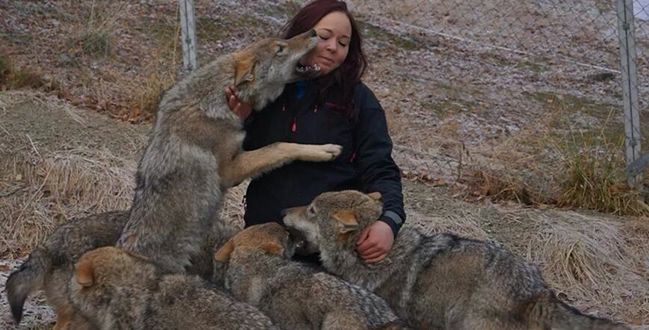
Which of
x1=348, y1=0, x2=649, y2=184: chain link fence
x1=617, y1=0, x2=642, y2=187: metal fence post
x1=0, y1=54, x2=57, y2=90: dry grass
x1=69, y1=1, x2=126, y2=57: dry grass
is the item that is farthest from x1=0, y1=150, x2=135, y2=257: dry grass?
x1=348, y1=0, x2=649, y2=184: chain link fence

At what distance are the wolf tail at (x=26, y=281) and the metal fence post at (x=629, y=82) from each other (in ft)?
15.7

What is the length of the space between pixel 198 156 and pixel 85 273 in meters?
0.90

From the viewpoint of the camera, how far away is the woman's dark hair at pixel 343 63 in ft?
15.6

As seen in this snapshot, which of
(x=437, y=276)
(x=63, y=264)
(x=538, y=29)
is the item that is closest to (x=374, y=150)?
(x=437, y=276)

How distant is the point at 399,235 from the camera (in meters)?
4.69

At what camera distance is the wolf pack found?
4168 mm

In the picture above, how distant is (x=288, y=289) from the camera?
4.32 metres

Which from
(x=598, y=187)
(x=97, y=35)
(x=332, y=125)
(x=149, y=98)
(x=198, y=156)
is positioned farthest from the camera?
(x=97, y=35)

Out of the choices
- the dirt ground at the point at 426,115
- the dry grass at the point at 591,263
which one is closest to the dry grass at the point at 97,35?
the dirt ground at the point at 426,115

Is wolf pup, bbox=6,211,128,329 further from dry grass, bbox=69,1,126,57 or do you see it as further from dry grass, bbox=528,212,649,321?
dry grass, bbox=69,1,126,57

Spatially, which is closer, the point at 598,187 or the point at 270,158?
the point at 270,158

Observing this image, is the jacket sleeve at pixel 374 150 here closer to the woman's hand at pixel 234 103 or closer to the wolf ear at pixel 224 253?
the woman's hand at pixel 234 103

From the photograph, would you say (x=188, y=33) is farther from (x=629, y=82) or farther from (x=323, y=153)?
(x=629, y=82)

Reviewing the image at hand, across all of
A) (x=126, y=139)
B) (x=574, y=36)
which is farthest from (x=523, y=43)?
(x=126, y=139)
